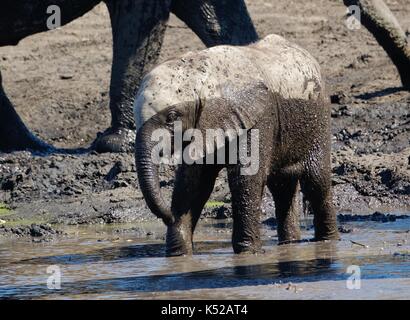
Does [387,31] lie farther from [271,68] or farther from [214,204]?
[271,68]

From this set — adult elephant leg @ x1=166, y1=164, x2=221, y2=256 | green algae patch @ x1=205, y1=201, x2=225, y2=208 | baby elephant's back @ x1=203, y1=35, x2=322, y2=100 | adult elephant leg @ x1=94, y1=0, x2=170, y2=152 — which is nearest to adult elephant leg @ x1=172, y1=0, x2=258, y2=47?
adult elephant leg @ x1=94, y1=0, x2=170, y2=152

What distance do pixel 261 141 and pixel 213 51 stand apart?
2.04 feet

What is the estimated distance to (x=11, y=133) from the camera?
1399 cm

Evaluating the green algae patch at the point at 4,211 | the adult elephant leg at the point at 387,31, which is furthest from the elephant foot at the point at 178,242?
the adult elephant leg at the point at 387,31

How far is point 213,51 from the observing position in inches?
A: 384

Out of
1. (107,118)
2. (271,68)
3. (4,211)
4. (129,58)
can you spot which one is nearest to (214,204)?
(4,211)

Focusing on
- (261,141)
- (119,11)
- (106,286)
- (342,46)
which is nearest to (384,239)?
(261,141)

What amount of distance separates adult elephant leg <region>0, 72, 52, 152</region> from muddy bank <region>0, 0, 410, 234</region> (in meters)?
0.34

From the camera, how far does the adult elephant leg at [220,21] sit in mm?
13625

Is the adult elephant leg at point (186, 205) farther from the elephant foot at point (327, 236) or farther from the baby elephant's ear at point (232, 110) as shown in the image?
the elephant foot at point (327, 236)

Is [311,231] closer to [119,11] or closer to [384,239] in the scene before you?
[384,239]

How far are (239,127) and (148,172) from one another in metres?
0.72

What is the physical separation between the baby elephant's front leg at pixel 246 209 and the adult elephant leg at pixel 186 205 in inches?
9.1

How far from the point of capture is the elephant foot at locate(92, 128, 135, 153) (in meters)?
13.6
